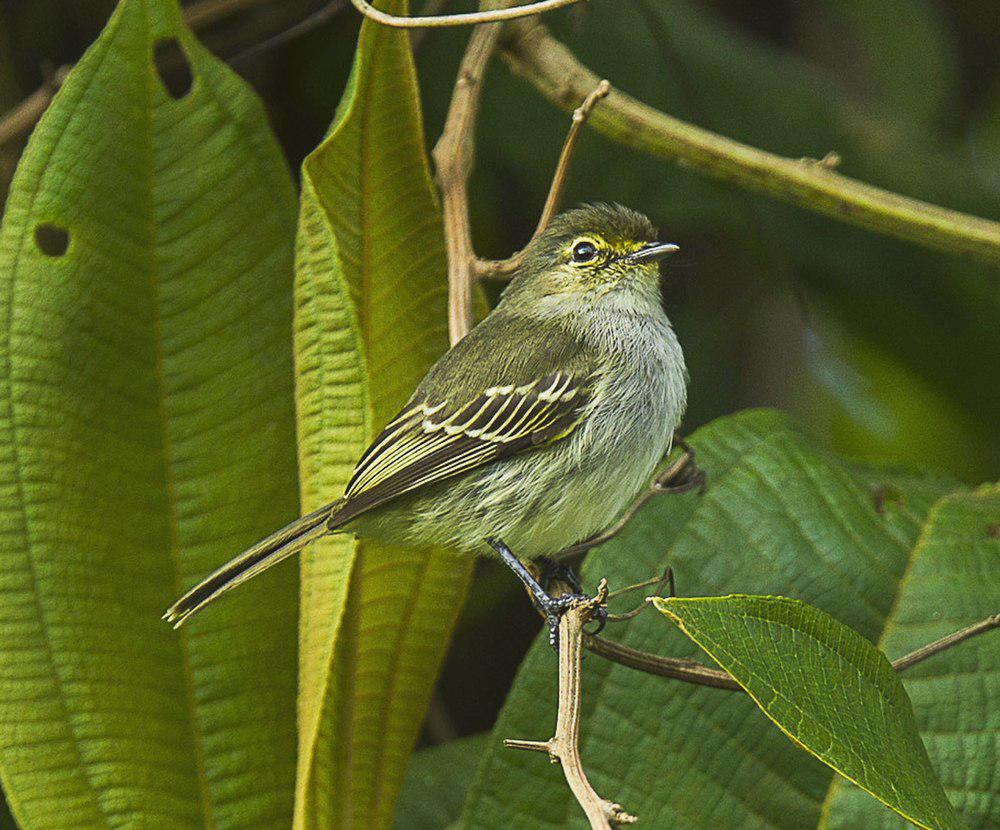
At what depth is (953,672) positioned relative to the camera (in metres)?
1.57

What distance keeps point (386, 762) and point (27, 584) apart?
0.49 m

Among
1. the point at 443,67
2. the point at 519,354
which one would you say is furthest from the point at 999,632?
the point at 443,67

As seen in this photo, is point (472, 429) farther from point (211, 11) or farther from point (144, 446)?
point (211, 11)

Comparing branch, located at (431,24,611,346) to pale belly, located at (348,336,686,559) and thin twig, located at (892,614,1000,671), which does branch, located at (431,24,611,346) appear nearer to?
pale belly, located at (348,336,686,559)

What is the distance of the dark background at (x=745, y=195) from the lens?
8.36 feet

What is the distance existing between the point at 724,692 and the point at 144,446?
2.61ft

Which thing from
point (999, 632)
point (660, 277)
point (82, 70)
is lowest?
point (999, 632)

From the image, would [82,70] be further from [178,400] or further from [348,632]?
[348,632]

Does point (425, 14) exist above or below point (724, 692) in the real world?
above

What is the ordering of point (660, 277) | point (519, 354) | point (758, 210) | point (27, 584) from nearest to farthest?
point (27, 584), point (519, 354), point (660, 277), point (758, 210)

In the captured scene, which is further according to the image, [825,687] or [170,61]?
[170,61]

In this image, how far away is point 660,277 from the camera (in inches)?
78.6

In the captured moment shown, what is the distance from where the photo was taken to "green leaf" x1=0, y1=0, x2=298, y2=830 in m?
1.54

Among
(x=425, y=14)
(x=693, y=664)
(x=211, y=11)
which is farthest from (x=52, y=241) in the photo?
(x=693, y=664)
